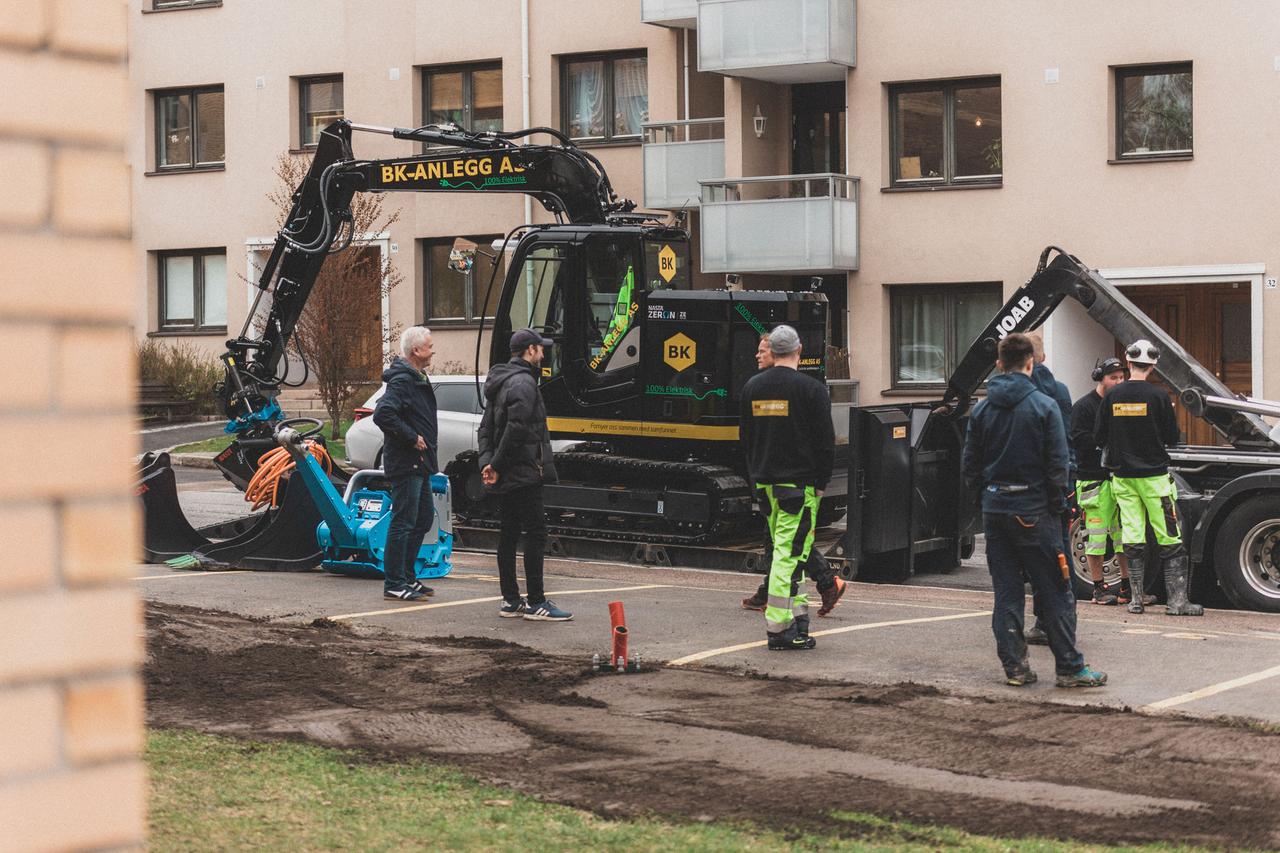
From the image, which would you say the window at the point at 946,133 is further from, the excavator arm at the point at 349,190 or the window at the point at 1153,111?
the excavator arm at the point at 349,190

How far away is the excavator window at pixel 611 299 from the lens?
1633cm

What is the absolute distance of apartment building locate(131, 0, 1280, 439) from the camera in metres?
26.0

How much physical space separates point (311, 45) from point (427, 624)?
25.5m

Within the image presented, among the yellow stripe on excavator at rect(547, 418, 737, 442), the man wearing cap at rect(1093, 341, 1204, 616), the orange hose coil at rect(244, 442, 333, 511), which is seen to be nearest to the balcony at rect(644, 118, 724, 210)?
the yellow stripe on excavator at rect(547, 418, 737, 442)

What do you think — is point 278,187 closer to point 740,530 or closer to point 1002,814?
point 740,530

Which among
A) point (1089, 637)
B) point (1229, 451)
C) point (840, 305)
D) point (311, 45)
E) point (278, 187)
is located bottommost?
point (1089, 637)

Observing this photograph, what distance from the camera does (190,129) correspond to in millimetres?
36594

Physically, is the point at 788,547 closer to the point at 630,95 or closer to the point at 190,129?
the point at 630,95

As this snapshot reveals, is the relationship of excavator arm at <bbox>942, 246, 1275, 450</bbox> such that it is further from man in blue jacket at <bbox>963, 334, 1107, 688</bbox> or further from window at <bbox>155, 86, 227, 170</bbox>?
window at <bbox>155, 86, 227, 170</bbox>

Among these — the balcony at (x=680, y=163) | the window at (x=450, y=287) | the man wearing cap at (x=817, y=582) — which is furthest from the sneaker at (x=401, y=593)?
the window at (x=450, y=287)

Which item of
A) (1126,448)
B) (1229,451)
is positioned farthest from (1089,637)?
(1229,451)

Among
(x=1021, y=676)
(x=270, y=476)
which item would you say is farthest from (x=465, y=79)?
(x=1021, y=676)

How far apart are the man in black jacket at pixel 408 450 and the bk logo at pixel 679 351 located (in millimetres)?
3485

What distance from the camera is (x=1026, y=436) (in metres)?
9.66
